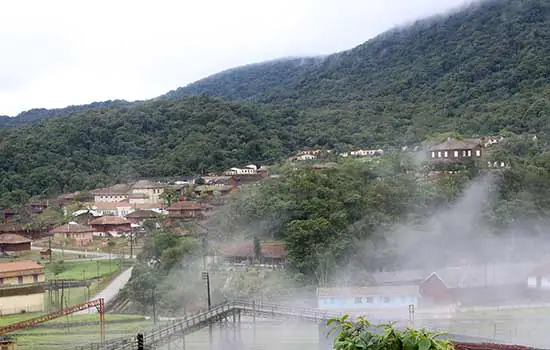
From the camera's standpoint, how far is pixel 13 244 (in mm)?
37062

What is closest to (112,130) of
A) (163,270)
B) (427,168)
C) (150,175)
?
(150,175)

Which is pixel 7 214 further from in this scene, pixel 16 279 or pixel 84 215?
pixel 16 279

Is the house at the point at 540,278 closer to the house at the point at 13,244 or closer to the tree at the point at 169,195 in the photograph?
the house at the point at 13,244

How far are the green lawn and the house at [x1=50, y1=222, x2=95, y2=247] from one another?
18.4 feet

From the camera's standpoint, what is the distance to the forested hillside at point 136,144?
5575 cm

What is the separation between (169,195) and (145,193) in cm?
383

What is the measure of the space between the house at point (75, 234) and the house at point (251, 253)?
12.0m

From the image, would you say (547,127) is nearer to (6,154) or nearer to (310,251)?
(310,251)

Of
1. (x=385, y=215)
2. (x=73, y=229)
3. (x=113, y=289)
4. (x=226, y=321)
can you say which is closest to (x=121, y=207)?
(x=73, y=229)

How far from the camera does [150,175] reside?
57469mm

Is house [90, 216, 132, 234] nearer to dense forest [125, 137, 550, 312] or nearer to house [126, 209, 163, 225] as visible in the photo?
house [126, 209, 163, 225]

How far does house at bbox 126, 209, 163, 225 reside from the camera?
4300 cm

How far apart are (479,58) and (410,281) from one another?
57.4 metres

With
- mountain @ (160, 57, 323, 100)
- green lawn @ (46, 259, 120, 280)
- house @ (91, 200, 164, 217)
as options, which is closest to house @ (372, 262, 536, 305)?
green lawn @ (46, 259, 120, 280)
